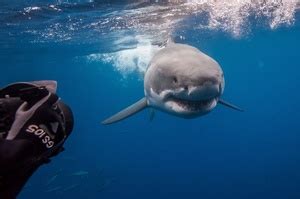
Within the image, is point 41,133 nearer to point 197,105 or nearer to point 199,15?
point 197,105

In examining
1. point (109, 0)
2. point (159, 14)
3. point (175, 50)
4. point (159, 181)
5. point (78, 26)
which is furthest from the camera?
point (159, 181)

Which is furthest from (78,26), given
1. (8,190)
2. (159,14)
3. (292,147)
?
(292,147)

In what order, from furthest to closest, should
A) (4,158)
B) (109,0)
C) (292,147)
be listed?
(292,147) → (109,0) → (4,158)

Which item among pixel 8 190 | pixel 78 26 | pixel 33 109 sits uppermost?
pixel 33 109

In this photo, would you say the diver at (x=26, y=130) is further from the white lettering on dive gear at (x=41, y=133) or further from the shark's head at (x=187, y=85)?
the shark's head at (x=187, y=85)

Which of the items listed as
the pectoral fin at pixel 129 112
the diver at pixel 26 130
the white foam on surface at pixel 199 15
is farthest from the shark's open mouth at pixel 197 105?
the white foam on surface at pixel 199 15

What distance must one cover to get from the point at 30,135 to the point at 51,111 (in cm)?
20

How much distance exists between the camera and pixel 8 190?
1775 millimetres

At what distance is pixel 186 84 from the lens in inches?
190

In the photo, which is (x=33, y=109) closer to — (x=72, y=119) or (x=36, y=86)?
(x=36, y=86)

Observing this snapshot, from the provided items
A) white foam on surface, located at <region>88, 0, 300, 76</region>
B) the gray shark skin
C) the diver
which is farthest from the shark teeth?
white foam on surface, located at <region>88, 0, 300, 76</region>

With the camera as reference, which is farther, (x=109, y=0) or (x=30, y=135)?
(x=109, y=0)

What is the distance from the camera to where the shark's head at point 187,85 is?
4.67 meters

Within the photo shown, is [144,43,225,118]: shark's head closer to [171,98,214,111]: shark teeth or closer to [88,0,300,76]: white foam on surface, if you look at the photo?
[171,98,214,111]: shark teeth
